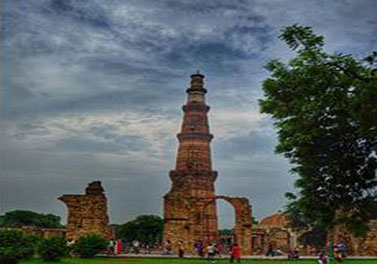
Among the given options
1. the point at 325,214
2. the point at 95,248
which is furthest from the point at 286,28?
the point at 95,248

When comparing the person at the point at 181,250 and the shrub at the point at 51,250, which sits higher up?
the person at the point at 181,250

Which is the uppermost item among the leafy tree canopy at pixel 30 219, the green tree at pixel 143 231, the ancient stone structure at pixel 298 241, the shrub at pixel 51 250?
the leafy tree canopy at pixel 30 219

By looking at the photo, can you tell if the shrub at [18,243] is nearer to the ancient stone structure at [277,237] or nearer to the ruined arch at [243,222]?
the ruined arch at [243,222]

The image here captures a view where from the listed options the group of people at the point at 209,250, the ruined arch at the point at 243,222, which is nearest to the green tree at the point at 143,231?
the ruined arch at the point at 243,222

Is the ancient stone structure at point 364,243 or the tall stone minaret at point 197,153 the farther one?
the tall stone minaret at point 197,153

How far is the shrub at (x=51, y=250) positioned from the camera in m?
17.0

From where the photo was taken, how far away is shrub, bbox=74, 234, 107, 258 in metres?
19.6

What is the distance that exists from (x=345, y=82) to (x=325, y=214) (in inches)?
108

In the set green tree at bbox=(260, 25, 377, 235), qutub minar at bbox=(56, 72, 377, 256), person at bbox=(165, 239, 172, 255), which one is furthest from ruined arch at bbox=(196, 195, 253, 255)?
green tree at bbox=(260, 25, 377, 235)

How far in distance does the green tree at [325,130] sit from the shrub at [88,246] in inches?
395

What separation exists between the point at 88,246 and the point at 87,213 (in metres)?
4.50

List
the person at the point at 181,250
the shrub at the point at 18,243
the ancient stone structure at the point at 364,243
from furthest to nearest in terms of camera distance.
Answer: the ancient stone structure at the point at 364,243 < the person at the point at 181,250 < the shrub at the point at 18,243

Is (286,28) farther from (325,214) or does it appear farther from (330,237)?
(330,237)

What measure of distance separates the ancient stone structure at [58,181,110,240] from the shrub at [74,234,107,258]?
12.5 ft
